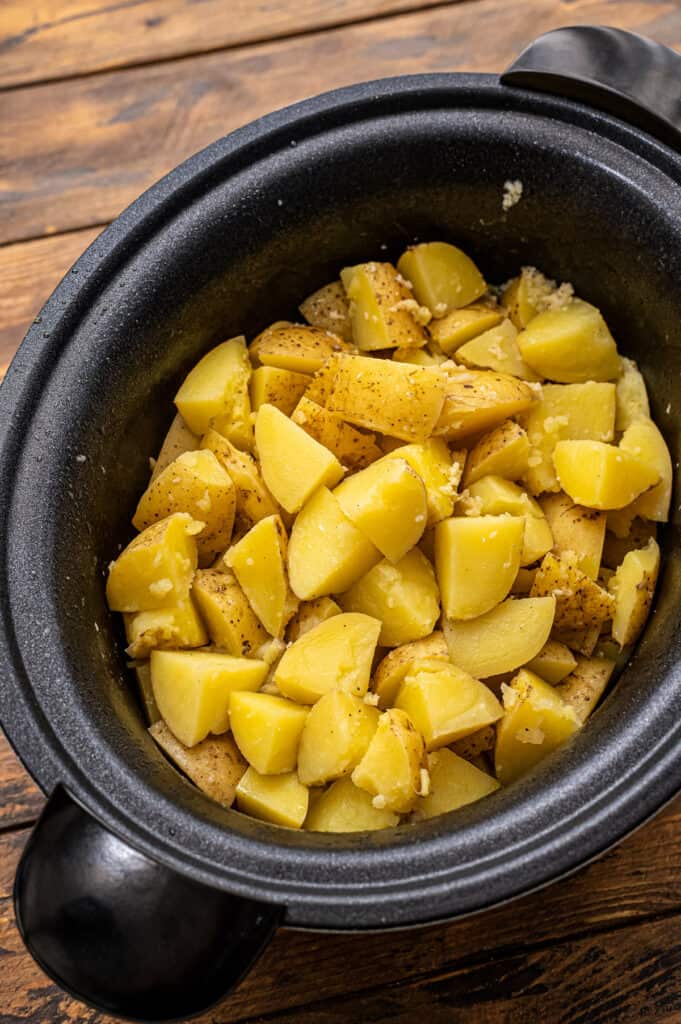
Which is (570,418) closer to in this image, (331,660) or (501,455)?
(501,455)

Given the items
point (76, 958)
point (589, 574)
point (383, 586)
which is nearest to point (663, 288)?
point (589, 574)

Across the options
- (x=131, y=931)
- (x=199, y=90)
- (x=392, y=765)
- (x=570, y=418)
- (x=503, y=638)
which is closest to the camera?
(x=131, y=931)

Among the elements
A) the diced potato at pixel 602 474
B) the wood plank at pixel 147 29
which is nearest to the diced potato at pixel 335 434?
the diced potato at pixel 602 474

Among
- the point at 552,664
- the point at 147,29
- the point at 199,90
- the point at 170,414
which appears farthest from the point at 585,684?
the point at 147,29

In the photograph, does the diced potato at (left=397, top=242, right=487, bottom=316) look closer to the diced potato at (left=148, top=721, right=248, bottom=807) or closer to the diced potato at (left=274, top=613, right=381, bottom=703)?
the diced potato at (left=274, top=613, right=381, bottom=703)

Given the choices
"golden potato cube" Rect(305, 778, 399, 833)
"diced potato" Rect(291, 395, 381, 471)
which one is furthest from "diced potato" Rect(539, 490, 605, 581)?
"golden potato cube" Rect(305, 778, 399, 833)

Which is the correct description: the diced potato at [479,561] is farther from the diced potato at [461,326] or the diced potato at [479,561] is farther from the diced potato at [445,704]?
the diced potato at [461,326]

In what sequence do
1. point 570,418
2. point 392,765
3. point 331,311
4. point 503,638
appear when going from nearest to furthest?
point 392,765
point 503,638
point 570,418
point 331,311
